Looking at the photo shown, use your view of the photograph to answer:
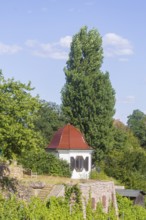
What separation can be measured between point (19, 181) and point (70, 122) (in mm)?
22245

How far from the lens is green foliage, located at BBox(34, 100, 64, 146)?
51.9 metres

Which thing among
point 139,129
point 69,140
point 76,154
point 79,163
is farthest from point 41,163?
point 139,129

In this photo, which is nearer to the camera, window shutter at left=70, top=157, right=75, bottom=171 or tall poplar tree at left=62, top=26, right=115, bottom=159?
window shutter at left=70, top=157, right=75, bottom=171

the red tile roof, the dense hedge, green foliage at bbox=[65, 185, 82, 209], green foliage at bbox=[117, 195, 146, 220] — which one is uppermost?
the red tile roof

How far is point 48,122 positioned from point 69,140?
24.3 feet

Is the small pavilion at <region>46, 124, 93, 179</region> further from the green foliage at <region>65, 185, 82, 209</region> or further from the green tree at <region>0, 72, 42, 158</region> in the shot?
the green tree at <region>0, 72, 42, 158</region>

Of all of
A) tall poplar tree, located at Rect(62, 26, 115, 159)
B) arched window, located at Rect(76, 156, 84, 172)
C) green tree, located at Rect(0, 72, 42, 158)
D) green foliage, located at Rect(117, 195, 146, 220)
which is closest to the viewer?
green tree, located at Rect(0, 72, 42, 158)

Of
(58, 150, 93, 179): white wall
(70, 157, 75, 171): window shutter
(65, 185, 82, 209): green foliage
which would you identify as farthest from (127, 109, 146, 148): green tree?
(65, 185, 82, 209): green foliage

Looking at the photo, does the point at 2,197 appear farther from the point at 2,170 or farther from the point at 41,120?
the point at 41,120

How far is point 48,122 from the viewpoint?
52.7m

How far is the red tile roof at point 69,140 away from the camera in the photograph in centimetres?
4525

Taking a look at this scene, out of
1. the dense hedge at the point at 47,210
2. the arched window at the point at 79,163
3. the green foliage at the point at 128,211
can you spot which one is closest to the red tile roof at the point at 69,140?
the arched window at the point at 79,163

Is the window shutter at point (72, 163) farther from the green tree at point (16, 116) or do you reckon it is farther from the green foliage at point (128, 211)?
the green tree at point (16, 116)

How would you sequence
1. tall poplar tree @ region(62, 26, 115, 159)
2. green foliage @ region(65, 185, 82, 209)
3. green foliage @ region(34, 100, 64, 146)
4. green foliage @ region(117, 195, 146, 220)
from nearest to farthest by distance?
green foliage @ region(65, 185, 82, 209), green foliage @ region(117, 195, 146, 220), tall poplar tree @ region(62, 26, 115, 159), green foliage @ region(34, 100, 64, 146)
